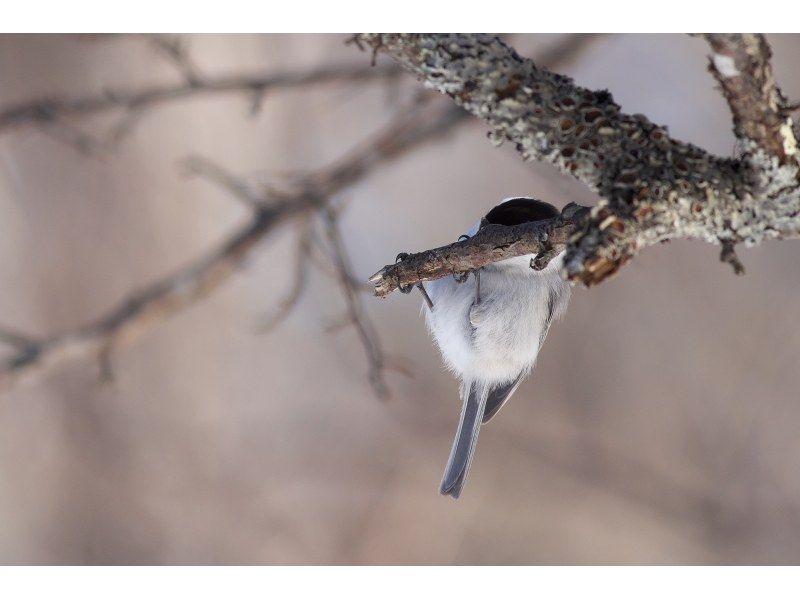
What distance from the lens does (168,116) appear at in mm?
1869

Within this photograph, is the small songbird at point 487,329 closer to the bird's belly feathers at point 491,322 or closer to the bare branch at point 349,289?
the bird's belly feathers at point 491,322

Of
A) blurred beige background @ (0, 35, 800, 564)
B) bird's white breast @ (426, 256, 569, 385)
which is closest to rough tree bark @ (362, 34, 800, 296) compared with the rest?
bird's white breast @ (426, 256, 569, 385)

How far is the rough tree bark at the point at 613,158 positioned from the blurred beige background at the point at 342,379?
0.89m

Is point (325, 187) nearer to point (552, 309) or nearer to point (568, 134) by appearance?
point (552, 309)

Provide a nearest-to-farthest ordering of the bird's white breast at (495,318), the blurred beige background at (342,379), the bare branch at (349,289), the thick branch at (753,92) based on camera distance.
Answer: the thick branch at (753,92)
the bare branch at (349,289)
the bird's white breast at (495,318)
the blurred beige background at (342,379)

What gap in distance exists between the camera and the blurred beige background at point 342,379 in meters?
1.61

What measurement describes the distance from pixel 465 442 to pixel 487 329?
0.20 m

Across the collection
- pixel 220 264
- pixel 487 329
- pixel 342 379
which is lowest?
pixel 487 329

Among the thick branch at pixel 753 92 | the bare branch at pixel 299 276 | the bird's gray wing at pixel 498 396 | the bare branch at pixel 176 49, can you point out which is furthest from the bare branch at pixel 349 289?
the thick branch at pixel 753 92

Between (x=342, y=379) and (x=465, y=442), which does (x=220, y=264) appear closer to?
(x=342, y=379)

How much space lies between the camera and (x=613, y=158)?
58 cm

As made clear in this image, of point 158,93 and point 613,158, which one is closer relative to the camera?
point 613,158

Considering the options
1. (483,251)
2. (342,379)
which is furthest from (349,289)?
(342,379)
